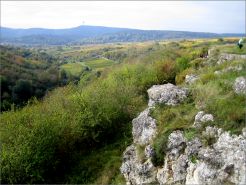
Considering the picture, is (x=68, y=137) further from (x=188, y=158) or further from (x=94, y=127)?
(x=188, y=158)

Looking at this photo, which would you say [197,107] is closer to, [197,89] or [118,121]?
[197,89]

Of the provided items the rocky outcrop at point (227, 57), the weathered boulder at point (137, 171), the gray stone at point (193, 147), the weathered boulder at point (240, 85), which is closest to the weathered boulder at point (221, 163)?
the gray stone at point (193, 147)

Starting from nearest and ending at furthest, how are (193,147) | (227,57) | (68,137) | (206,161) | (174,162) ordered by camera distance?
(206,161), (193,147), (174,162), (68,137), (227,57)

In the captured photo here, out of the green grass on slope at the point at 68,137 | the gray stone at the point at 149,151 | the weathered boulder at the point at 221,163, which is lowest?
the green grass on slope at the point at 68,137

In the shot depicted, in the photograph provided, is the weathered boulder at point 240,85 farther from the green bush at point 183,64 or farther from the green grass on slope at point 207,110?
the green bush at point 183,64

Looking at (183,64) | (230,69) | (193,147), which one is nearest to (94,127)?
(230,69)

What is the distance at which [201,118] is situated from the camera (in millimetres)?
23047

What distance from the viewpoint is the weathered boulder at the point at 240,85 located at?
24.0m

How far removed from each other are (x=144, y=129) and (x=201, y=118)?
17.2ft

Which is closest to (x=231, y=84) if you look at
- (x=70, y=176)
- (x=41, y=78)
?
(x=70, y=176)

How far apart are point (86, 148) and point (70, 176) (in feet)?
14.0

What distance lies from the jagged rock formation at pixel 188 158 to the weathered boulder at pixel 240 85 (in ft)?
9.73

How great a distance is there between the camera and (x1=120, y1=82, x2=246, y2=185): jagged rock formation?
19.3m

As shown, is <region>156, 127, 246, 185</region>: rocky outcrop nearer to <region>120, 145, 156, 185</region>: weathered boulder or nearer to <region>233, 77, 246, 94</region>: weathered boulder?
<region>120, 145, 156, 185</region>: weathered boulder
